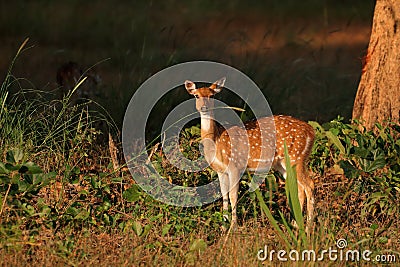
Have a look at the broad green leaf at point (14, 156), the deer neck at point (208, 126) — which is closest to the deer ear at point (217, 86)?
the deer neck at point (208, 126)

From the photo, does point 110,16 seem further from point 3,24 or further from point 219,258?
point 219,258

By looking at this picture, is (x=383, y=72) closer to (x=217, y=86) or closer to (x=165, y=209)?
(x=217, y=86)

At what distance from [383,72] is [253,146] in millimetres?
1256

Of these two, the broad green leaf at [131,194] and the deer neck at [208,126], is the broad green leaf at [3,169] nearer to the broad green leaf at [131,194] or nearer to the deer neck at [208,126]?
the broad green leaf at [131,194]

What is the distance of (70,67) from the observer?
25.5ft

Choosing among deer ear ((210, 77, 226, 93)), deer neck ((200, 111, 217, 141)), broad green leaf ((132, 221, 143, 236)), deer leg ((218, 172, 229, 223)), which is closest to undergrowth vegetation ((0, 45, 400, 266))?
broad green leaf ((132, 221, 143, 236))

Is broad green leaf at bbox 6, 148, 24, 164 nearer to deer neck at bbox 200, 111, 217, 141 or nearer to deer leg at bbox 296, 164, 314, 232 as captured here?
deer neck at bbox 200, 111, 217, 141

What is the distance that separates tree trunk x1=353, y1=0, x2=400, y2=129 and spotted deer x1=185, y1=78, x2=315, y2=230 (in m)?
0.65

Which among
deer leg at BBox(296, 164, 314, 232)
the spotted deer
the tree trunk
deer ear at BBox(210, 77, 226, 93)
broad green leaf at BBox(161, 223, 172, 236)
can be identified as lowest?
broad green leaf at BBox(161, 223, 172, 236)

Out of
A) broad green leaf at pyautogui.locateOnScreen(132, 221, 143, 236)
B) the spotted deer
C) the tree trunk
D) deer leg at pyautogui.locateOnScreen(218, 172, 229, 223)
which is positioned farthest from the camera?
the tree trunk

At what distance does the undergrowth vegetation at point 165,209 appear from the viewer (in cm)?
487

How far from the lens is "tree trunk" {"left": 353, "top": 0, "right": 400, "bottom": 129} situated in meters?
6.52

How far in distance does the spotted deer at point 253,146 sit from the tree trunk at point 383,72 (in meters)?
0.65

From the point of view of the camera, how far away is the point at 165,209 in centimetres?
540
